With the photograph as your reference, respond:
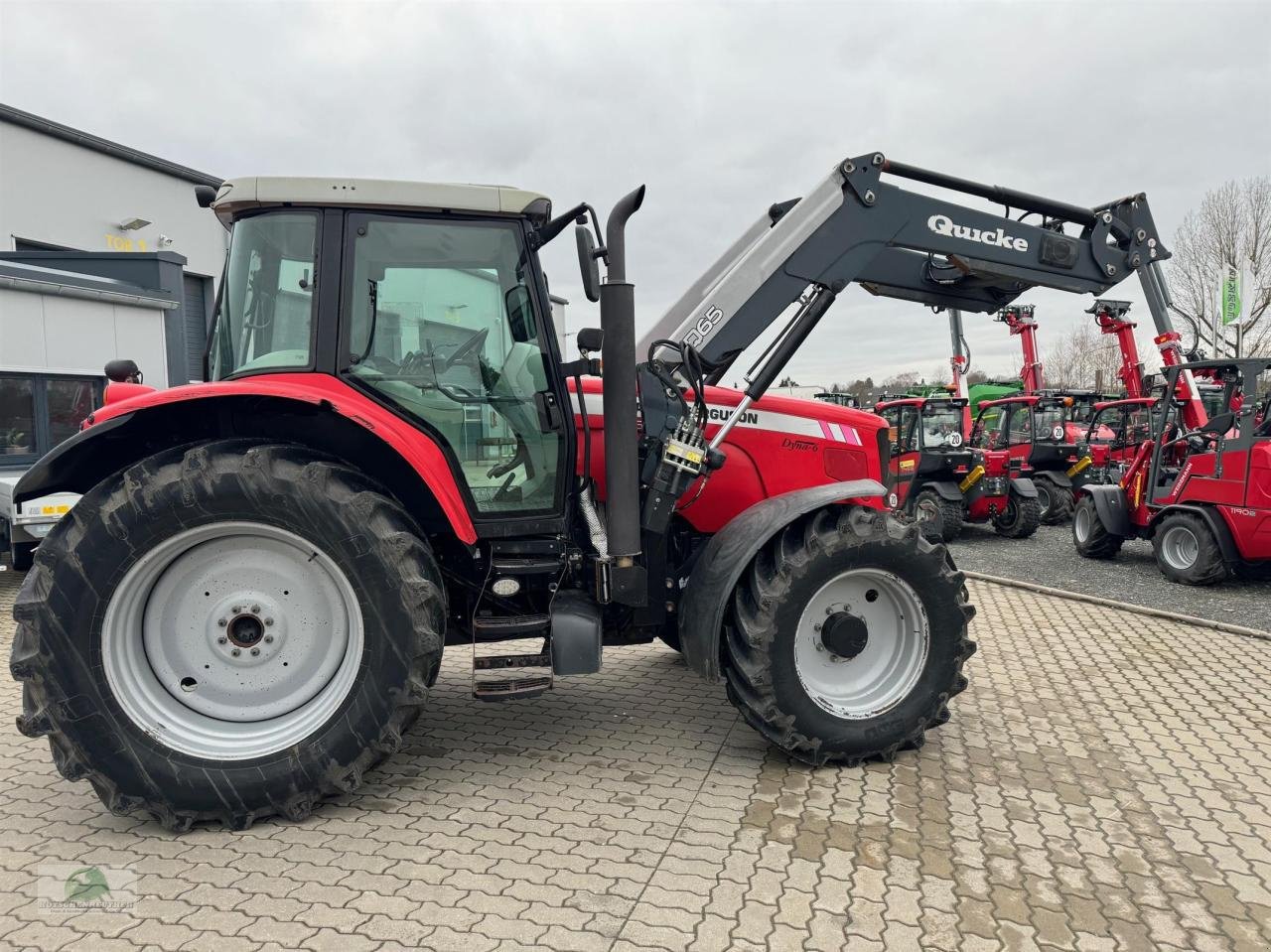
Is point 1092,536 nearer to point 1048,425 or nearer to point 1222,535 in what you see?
point 1222,535

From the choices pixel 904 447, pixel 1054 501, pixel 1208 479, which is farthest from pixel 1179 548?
pixel 1054 501

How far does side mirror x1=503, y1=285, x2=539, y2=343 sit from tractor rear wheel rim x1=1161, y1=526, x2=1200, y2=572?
26.1 feet

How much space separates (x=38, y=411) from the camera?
30.0ft

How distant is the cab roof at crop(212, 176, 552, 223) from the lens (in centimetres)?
319

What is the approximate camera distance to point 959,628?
3711 mm

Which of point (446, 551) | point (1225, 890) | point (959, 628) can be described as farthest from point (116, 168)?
point (1225, 890)

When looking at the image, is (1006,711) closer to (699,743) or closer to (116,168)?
(699,743)

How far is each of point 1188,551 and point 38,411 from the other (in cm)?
1244

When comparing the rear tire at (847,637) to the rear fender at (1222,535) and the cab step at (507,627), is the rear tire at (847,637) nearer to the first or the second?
the cab step at (507,627)

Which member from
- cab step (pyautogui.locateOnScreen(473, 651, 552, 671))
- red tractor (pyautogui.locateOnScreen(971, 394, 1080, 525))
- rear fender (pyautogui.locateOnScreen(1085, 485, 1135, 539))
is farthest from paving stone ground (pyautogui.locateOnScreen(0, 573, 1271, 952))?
red tractor (pyautogui.locateOnScreen(971, 394, 1080, 525))

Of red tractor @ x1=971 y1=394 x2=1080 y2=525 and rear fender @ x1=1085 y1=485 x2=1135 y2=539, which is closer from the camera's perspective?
rear fender @ x1=1085 y1=485 x2=1135 y2=539

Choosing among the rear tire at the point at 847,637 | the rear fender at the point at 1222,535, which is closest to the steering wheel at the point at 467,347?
the rear tire at the point at 847,637

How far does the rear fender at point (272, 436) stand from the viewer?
3014 millimetres

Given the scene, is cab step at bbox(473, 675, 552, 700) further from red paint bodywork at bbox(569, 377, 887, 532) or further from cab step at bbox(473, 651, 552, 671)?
red paint bodywork at bbox(569, 377, 887, 532)
